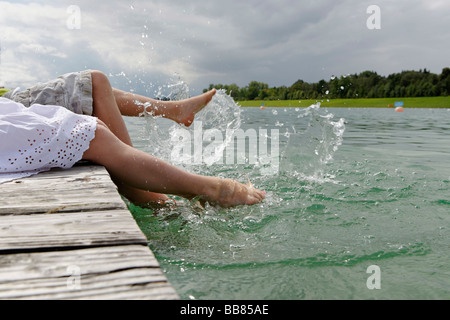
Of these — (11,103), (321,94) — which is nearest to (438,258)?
(11,103)

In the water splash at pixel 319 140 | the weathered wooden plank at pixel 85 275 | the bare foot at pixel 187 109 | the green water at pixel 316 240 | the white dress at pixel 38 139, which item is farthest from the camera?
the water splash at pixel 319 140

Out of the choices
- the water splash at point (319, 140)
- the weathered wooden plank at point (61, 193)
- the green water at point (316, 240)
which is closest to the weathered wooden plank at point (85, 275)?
the weathered wooden plank at point (61, 193)

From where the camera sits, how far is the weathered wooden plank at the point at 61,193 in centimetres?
117

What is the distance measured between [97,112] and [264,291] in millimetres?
1551

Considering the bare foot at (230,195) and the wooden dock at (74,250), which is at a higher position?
the wooden dock at (74,250)

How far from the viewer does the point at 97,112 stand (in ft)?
7.22

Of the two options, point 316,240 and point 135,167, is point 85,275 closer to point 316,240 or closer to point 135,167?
point 135,167

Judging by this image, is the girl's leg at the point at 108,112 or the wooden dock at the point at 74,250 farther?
the girl's leg at the point at 108,112

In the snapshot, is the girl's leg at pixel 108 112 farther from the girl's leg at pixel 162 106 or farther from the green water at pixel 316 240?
the girl's leg at pixel 162 106

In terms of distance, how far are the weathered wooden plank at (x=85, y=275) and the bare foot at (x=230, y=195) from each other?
1.22m

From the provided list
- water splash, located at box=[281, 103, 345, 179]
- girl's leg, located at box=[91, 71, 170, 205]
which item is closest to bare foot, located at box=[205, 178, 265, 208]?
girl's leg, located at box=[91, 71, 170, 205]

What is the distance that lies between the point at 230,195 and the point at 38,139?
43.4 inches

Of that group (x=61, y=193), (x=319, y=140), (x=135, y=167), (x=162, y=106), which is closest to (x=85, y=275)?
(x=61, y=193)
